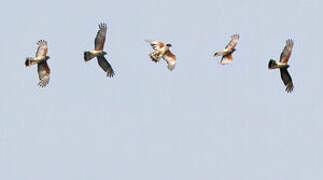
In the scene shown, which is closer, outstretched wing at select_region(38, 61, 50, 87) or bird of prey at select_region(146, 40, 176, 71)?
outstretched wing at select_region(38, 61, 50, 87)

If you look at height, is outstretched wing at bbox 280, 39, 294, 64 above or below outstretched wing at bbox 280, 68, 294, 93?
above

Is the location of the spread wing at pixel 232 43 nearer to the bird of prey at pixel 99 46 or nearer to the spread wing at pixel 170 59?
the spread wing at pixel 170 59

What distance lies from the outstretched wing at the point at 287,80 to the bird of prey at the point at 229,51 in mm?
4207

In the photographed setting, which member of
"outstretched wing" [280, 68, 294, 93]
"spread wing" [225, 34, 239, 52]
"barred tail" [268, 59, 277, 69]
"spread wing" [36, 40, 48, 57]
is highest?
"spread wing" [225, 34, 239, 52]

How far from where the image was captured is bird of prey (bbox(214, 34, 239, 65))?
102m

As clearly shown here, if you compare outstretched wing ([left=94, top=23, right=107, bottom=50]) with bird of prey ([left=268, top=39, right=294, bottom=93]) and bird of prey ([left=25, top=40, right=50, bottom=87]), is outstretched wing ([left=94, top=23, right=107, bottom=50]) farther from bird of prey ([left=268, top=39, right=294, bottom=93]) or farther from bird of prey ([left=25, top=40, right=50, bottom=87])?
bird of prey ([left=268, top=39, right=294, bottom=93])

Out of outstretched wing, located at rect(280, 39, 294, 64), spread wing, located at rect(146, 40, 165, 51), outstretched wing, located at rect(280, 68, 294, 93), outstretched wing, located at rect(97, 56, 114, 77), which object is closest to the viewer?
outstretched wing, located at rect(280, 39, 294, 64)

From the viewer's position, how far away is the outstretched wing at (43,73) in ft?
327

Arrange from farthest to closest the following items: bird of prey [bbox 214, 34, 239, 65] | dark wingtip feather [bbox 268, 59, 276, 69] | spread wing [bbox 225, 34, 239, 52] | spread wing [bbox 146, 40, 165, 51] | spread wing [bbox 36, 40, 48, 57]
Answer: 1. spread wing [bbox 225, 34, 239, 52]
2. bird of prey [bbox 214, 34, 239, 65]
3. spread wing [bbox 146, 40, 165, 51]
4. spread wing [bbox 36, 40, 48, 57]
5. dark wingtip feather [bbox 268, 59, 276, 69]

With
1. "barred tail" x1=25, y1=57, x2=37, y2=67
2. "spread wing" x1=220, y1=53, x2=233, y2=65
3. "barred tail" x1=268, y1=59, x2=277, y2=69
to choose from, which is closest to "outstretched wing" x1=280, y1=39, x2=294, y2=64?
"barred tail" x1=268, y1=59, x2=277, y2=69

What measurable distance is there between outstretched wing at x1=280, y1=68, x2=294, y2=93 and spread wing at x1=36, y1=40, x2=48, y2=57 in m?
17.3

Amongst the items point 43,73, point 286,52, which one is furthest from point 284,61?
point 43,73

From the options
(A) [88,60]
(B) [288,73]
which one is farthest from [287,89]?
(A) [88,60]

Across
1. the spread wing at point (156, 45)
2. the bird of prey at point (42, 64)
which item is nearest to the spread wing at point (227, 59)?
the spread wing at point (156, 45)
